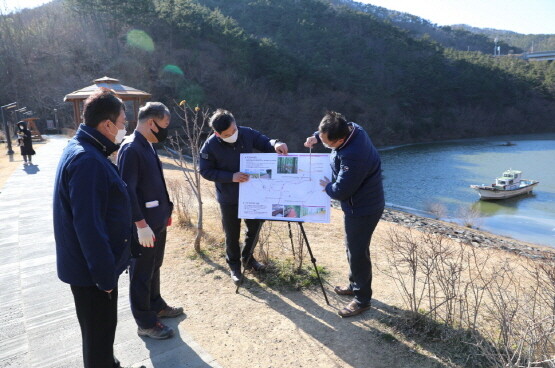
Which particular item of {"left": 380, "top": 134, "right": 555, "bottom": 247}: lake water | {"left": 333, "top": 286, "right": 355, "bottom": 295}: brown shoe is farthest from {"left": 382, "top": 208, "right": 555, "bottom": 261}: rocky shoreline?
{"left": 333, "top": 286, "right": 355, "bottom": 295}: brown shoe

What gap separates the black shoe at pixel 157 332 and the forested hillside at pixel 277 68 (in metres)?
32.9

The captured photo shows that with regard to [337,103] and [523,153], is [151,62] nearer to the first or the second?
[337,103]

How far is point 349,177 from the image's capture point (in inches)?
115

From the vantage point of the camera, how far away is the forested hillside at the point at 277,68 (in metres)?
36.2

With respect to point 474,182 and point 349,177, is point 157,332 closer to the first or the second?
point 349,177

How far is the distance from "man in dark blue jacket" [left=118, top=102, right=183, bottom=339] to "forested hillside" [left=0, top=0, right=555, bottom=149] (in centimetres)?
3267

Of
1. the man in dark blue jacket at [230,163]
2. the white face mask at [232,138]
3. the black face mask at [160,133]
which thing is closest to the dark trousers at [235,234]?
the man in dark blue jacket at [230,163]

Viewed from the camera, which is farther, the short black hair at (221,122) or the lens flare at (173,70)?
the lens flare at (173,70)

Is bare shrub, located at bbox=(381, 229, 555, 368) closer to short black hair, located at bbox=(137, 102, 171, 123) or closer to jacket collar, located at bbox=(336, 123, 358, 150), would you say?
jacket collar, located at bbox=(336, 123, 358, 150)

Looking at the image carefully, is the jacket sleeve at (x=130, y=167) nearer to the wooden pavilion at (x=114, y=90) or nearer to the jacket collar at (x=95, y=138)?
the jacket collar at (x=95, y=138)

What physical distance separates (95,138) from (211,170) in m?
1.68

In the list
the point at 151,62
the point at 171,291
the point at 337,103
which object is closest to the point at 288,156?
the point at 171,291

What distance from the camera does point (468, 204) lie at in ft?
67.5

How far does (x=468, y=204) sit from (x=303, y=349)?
20.6m
